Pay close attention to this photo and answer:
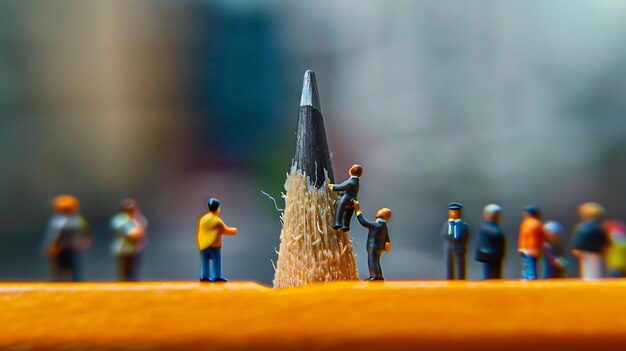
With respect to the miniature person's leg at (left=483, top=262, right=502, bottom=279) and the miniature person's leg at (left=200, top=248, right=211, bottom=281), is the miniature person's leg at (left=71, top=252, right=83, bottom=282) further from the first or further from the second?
the miniature person's leg at (left=483, top=262, right=502, bottom=279)

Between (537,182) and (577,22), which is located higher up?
(577,22)

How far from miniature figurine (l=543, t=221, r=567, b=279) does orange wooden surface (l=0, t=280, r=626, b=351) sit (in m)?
0.26

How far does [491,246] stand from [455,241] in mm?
118

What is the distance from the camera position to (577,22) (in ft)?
7.36

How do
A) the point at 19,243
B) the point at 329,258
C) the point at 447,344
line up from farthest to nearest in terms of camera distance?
the point at 19,243 < the point at 329,258 < the point at 447,344

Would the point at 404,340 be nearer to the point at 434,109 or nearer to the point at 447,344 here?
the point at 447,344

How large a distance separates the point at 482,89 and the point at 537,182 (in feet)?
1.44

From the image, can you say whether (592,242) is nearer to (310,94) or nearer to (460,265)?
(460,265)

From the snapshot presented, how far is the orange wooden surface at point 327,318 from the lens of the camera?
155 centimetres

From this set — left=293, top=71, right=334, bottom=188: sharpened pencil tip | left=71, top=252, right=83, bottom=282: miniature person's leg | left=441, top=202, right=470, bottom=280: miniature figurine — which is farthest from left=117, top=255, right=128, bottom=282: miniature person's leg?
left=441, top=202, right=470, bottom=280: miniature figurine

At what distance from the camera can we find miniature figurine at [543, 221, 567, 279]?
6.24ft

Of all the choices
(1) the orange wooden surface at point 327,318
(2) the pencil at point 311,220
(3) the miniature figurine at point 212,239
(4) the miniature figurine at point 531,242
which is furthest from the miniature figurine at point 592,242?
(3) the miniature figurine at point 212,239

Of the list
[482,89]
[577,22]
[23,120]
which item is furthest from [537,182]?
[23,120]

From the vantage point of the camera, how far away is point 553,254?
1.90m
